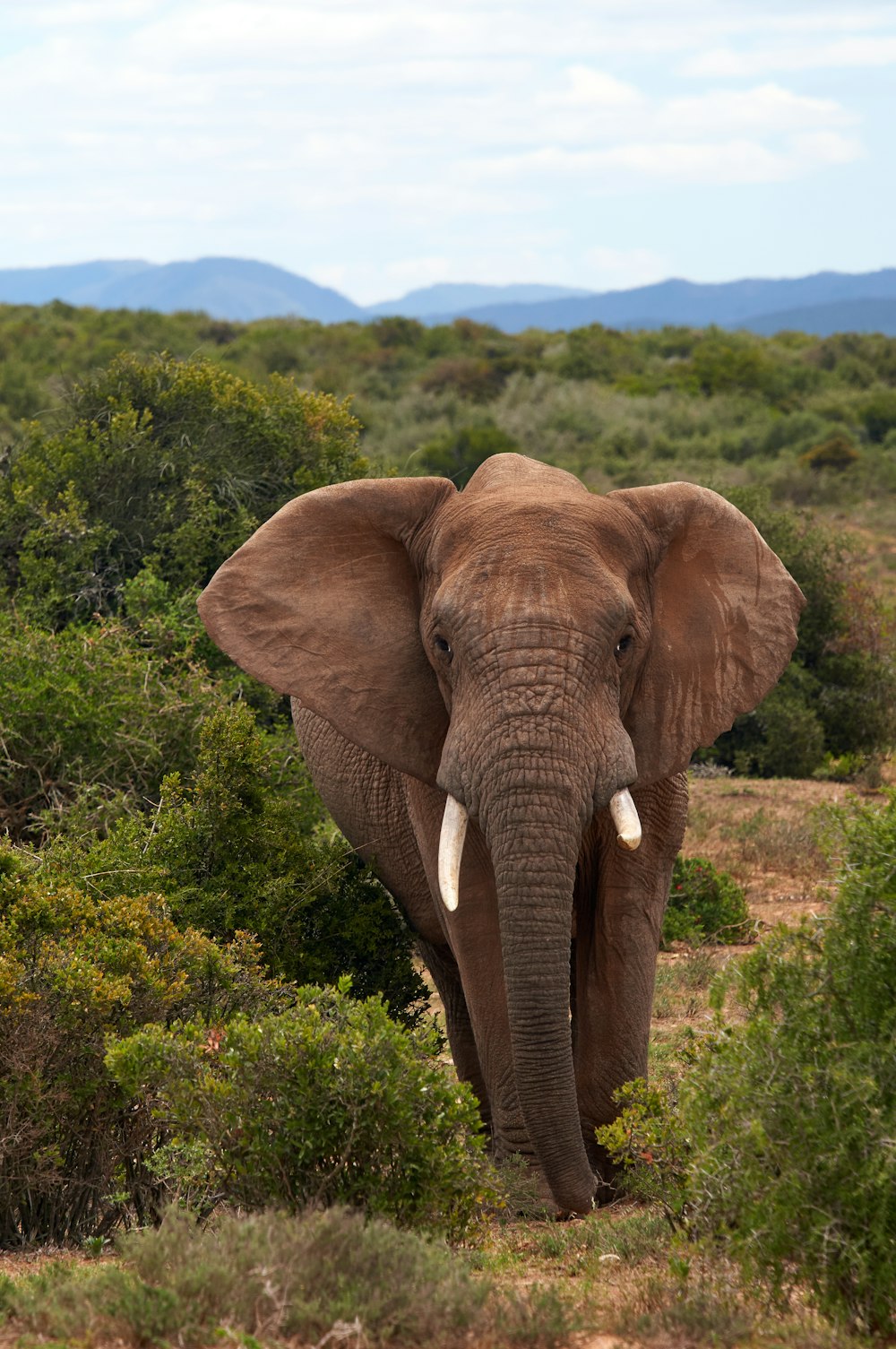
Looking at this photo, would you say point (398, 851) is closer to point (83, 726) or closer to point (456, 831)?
point (456, 831)

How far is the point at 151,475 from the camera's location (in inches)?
459

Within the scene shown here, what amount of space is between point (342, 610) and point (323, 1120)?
7.99 feet

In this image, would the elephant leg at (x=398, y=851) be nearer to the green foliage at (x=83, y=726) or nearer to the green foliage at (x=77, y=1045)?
the green foliage at (x=83, y=726)

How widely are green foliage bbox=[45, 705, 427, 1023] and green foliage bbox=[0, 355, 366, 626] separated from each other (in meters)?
3.79

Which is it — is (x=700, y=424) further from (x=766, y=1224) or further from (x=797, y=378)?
(x=766, y=1224)

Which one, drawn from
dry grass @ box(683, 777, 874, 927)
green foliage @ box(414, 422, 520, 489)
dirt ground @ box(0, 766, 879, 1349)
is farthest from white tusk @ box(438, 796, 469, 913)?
green foliage @ box(414, 422, 520, 489)

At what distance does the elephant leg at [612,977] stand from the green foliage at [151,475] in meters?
5.55

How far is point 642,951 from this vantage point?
247 inches

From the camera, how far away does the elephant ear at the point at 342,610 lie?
20.8 ft

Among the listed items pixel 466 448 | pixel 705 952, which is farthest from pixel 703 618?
pixel 466 448

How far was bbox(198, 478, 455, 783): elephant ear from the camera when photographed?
633 cm

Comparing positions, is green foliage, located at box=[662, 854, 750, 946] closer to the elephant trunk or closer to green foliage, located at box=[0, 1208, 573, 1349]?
the elephant trunk

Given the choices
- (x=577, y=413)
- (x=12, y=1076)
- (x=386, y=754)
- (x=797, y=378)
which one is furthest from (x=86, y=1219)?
(x=797, y=378)

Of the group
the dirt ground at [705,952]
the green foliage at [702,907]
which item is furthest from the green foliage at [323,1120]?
the green foliage at [702,907]
